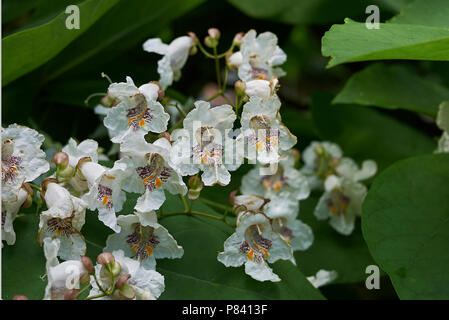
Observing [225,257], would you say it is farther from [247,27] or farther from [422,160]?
[247,27]

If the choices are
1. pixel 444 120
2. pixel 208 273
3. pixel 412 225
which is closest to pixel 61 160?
pixel 208 273

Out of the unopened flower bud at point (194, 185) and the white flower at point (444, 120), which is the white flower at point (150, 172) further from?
the white flower at point (444, 120)

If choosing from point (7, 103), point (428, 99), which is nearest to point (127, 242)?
point (7, 103)

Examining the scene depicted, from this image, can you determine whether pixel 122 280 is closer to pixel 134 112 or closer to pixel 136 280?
pixel 136 280

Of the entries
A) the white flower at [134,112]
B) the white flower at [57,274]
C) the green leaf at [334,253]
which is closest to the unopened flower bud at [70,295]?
the white flower at [57,274]

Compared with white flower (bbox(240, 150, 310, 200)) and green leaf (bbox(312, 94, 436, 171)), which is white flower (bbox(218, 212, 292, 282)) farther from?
green leaf (bbox(312, 94, 436, 171))
